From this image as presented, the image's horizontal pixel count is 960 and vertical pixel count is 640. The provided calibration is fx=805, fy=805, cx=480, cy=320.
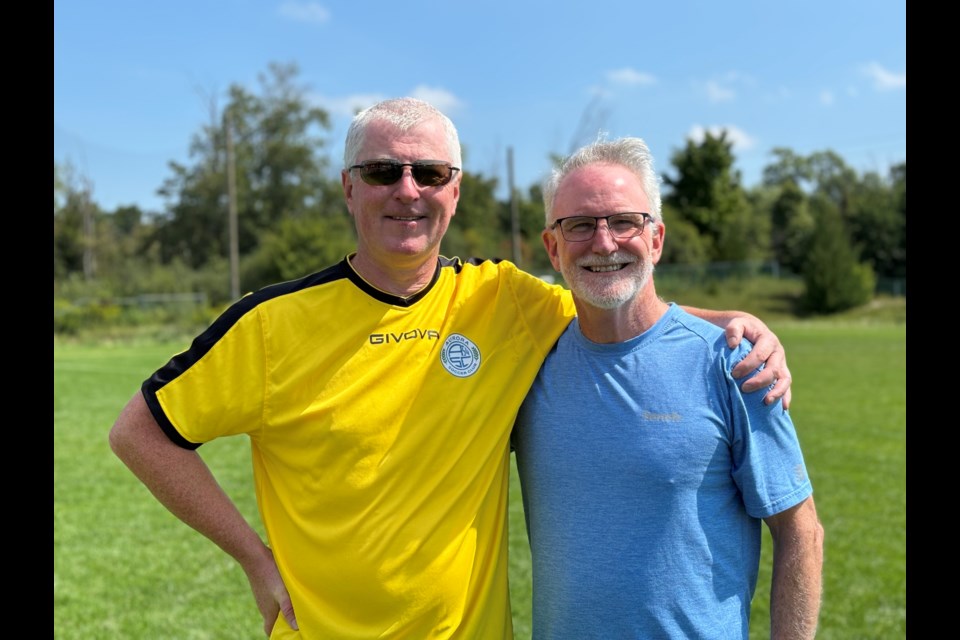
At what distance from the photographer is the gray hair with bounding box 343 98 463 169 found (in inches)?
114

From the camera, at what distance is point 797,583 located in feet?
8.59

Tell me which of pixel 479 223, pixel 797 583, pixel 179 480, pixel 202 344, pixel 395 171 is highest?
pixel 479 223

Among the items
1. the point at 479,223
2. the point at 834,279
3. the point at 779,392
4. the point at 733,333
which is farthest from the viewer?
the point at 479,223

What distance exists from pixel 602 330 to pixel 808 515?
0.91m

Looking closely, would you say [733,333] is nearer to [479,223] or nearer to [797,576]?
[797,576]

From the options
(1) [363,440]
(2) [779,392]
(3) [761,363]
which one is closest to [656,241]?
(3) [761,363]

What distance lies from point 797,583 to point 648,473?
1.98 feet

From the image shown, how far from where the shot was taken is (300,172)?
62.0m

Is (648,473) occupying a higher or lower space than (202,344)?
lower

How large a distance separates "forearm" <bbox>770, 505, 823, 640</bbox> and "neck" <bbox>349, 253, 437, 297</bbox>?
153 centimetres

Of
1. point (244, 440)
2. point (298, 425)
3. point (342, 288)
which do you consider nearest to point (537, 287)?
point (342, 288)
